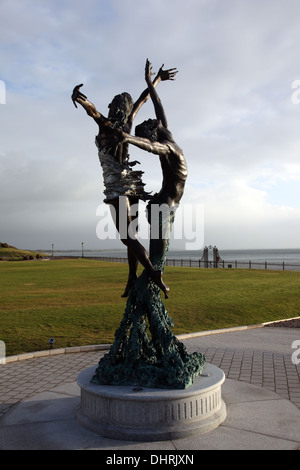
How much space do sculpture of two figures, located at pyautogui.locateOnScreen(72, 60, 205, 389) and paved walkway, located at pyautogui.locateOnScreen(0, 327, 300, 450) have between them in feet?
2.82

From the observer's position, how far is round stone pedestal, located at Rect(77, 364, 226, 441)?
15.6ft

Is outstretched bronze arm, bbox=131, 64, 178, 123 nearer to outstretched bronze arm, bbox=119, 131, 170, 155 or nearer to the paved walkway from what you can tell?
outstretched bronze arm, bbox=119, 131, 170, 155

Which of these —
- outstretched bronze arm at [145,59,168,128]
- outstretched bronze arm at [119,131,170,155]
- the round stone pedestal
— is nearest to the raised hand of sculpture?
outstretched bronze arm at [119,131,170,155]

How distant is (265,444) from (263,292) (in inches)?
547

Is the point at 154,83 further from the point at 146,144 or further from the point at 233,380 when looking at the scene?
the point at 233,380

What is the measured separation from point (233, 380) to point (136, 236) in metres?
3.37

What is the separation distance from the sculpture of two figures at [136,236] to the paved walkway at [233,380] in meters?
0.86

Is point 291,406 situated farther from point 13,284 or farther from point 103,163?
point 13,284

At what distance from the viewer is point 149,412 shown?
475 cm

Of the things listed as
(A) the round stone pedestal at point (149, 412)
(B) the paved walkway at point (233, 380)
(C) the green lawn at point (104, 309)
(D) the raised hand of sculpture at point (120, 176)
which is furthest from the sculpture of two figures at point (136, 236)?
(C) the green lawn at point (104, 309)

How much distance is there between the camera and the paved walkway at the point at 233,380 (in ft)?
15.8

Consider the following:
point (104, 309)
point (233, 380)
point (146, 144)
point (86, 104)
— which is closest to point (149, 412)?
point (233, 380)

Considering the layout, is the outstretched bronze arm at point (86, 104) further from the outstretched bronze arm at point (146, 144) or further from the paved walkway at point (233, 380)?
the paved walkway at point (233, 380)
